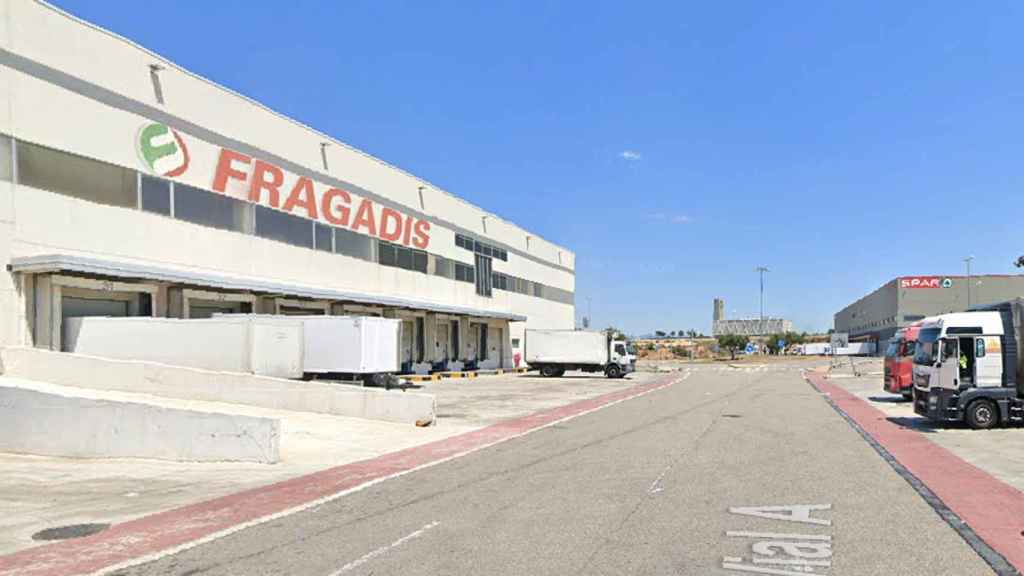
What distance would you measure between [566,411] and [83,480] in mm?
15471

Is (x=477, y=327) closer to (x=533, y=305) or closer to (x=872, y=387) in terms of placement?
(x=533, y=305)

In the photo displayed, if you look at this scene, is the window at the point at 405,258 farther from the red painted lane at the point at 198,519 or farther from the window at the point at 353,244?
the red painted lane at the point at 198,519

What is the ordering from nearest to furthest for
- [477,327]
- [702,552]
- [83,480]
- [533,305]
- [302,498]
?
1. [702,552]
2. [302,498]
3. [83,480]
4. [477,327]
5. [533,305]

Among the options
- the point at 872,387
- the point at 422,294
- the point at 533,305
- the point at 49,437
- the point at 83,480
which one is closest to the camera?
the point at 83,480

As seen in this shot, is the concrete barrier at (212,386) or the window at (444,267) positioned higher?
the window at (444,267)

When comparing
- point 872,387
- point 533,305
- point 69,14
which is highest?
point 69,14

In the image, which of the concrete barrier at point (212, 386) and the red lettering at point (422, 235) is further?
the red lettering at point (422, 235)

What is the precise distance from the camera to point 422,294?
46125mm

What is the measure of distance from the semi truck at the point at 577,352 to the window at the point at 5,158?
33792mm

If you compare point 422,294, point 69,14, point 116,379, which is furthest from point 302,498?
point 422,294

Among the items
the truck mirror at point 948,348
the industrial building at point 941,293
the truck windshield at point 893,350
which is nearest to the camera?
the truck mirror at point 948,348

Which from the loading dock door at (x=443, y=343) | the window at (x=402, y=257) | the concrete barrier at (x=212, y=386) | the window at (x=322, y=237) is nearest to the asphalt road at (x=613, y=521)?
the concrete barrier at (x=212, y=386)

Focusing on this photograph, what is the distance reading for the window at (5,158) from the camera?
20.5m

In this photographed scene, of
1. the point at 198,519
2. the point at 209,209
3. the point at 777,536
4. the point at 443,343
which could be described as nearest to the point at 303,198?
the point at 209,209
